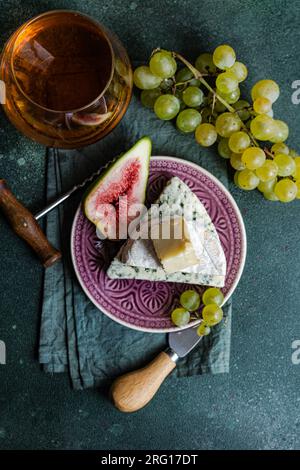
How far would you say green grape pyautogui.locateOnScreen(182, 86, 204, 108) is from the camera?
1104 millimetres

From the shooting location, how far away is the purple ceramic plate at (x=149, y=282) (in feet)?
3.66

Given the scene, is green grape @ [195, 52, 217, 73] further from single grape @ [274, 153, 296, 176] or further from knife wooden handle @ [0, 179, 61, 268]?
knife wooden handle @ [0, 179, 61, 268]

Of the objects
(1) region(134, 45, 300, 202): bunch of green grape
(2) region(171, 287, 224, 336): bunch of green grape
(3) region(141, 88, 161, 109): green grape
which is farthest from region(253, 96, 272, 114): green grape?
(2) region(171, 287, 224, 336): bunch of green grape

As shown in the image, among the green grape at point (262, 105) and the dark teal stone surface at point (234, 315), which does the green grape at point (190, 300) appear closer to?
the dark teal stone surface at point (234, 315)

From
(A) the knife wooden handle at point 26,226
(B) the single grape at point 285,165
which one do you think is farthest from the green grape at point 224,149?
(A) the knife wooden handle at point 26,226

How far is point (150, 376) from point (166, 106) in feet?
1.81

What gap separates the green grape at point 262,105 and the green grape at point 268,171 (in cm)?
10

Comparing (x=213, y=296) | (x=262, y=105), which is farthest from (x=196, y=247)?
(x=262, y=105)

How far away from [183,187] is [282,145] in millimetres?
224

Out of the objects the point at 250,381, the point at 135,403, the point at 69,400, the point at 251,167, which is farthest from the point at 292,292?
the point at 69,400

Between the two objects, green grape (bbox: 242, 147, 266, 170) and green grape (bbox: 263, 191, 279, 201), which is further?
green grape (bbox: 263, 191, 279, 201)

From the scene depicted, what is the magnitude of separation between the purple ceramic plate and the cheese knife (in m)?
0.04

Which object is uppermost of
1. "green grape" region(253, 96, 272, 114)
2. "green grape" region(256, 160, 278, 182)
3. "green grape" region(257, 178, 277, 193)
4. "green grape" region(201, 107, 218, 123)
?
"green grape" region(253, 96, 272, 114)
